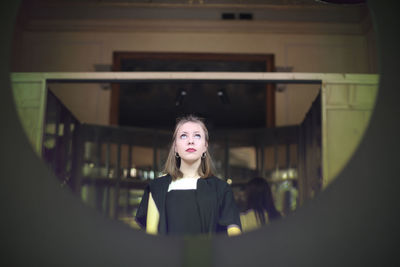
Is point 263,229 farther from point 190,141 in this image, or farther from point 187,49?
point 187,49

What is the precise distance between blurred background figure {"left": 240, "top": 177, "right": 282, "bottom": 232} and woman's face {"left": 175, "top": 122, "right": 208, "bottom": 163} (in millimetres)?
2361

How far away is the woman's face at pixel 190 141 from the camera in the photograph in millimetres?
1448

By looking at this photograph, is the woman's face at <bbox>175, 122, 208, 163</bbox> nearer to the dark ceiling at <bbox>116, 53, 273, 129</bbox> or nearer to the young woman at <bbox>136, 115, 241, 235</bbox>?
the young woman at <bbox>136, 115, 241, 235</bbox>

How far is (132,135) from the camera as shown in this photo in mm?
4090

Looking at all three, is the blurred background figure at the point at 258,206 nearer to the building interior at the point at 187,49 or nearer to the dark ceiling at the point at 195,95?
the building interior at the point at 187,49

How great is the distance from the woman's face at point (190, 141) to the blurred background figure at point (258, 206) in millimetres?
2361

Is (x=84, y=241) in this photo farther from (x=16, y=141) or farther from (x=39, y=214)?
(x=16, y=141)

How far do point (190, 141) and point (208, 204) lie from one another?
240mm

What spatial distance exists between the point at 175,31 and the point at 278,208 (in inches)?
78.8

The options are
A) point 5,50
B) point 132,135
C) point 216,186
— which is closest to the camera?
point 5,50

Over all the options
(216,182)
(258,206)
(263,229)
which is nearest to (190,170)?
(216,182)

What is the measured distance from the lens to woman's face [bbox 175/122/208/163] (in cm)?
145

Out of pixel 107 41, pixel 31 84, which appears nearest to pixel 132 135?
pixel 107 41

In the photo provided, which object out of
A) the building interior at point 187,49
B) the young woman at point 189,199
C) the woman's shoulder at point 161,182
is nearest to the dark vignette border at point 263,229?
the young woman at point 189,199
